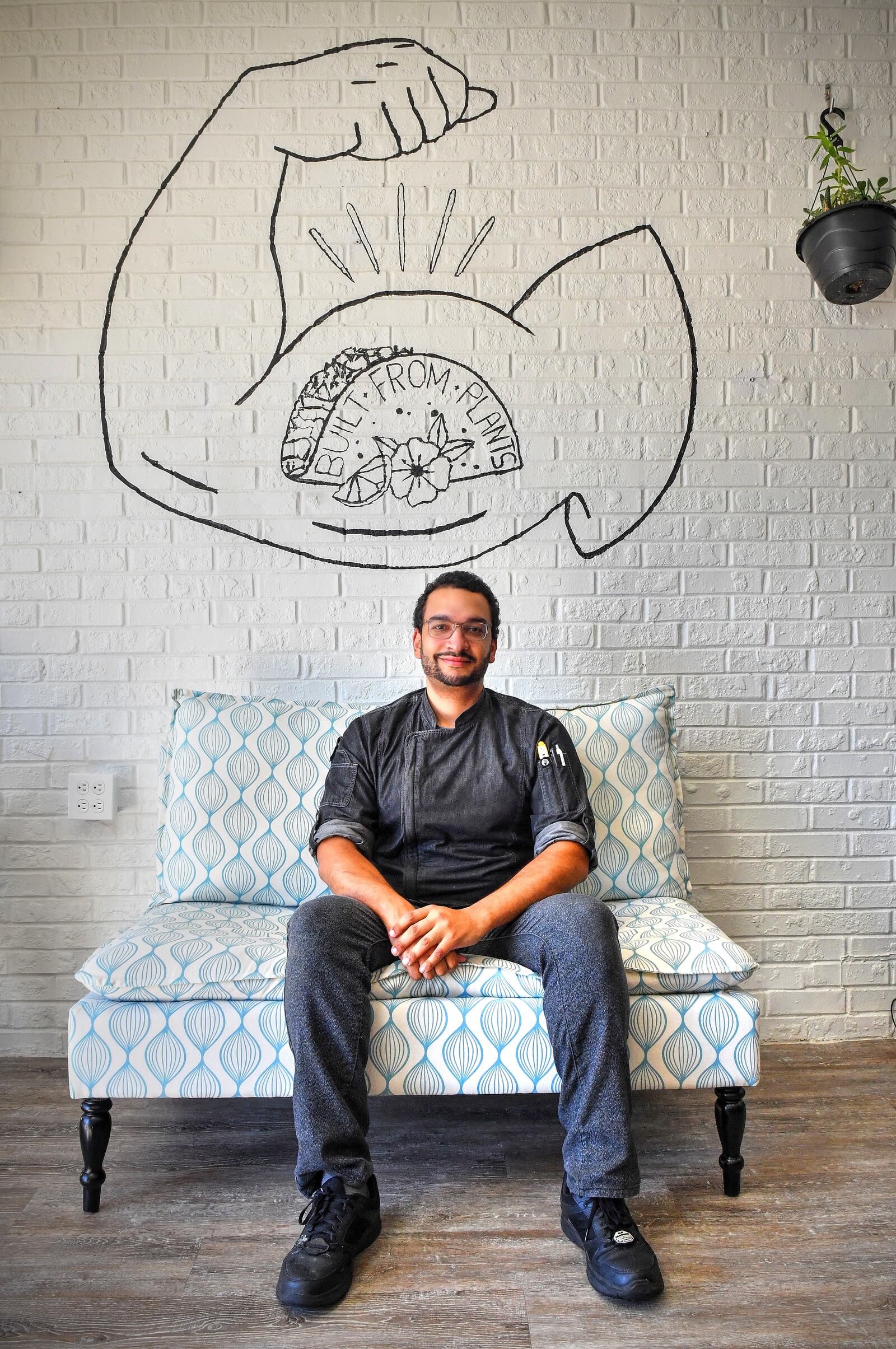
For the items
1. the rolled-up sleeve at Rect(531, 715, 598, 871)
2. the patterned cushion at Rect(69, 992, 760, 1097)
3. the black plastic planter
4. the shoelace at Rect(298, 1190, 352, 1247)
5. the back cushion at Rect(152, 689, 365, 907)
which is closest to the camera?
the shoelace at Rect(298, 1190, 352, 1247)

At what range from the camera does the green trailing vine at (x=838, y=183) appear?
217cm

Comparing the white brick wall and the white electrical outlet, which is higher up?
the white brick wall

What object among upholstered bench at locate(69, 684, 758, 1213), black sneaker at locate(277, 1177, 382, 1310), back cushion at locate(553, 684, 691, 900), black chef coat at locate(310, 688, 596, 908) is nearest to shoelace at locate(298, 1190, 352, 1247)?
Result: black sneaker at locate(277, 1177, 382, 1310)

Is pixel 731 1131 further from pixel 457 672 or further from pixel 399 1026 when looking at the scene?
pixel 457 672

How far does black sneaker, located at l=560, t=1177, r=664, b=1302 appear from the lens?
1349mm

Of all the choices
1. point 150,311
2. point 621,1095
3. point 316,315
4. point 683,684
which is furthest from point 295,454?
point 621,1095

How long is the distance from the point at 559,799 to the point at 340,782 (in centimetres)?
45

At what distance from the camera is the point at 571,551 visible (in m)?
2.36

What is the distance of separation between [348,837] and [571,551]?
1001mm

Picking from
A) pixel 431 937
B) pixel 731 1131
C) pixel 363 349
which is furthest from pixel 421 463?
pixel 731 1131

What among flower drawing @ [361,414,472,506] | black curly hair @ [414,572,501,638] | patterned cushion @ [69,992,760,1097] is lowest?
patterned cushion @ [69,992,760,1097]

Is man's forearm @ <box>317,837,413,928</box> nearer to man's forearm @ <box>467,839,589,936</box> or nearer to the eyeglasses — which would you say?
man's forearm @ <box>467,839,589,936</box>

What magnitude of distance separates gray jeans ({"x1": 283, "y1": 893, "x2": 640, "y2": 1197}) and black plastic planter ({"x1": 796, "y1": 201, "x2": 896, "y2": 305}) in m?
1.64

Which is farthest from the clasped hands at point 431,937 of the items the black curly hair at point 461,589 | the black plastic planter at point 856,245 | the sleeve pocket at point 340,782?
the black plastic planter at point 856,245
